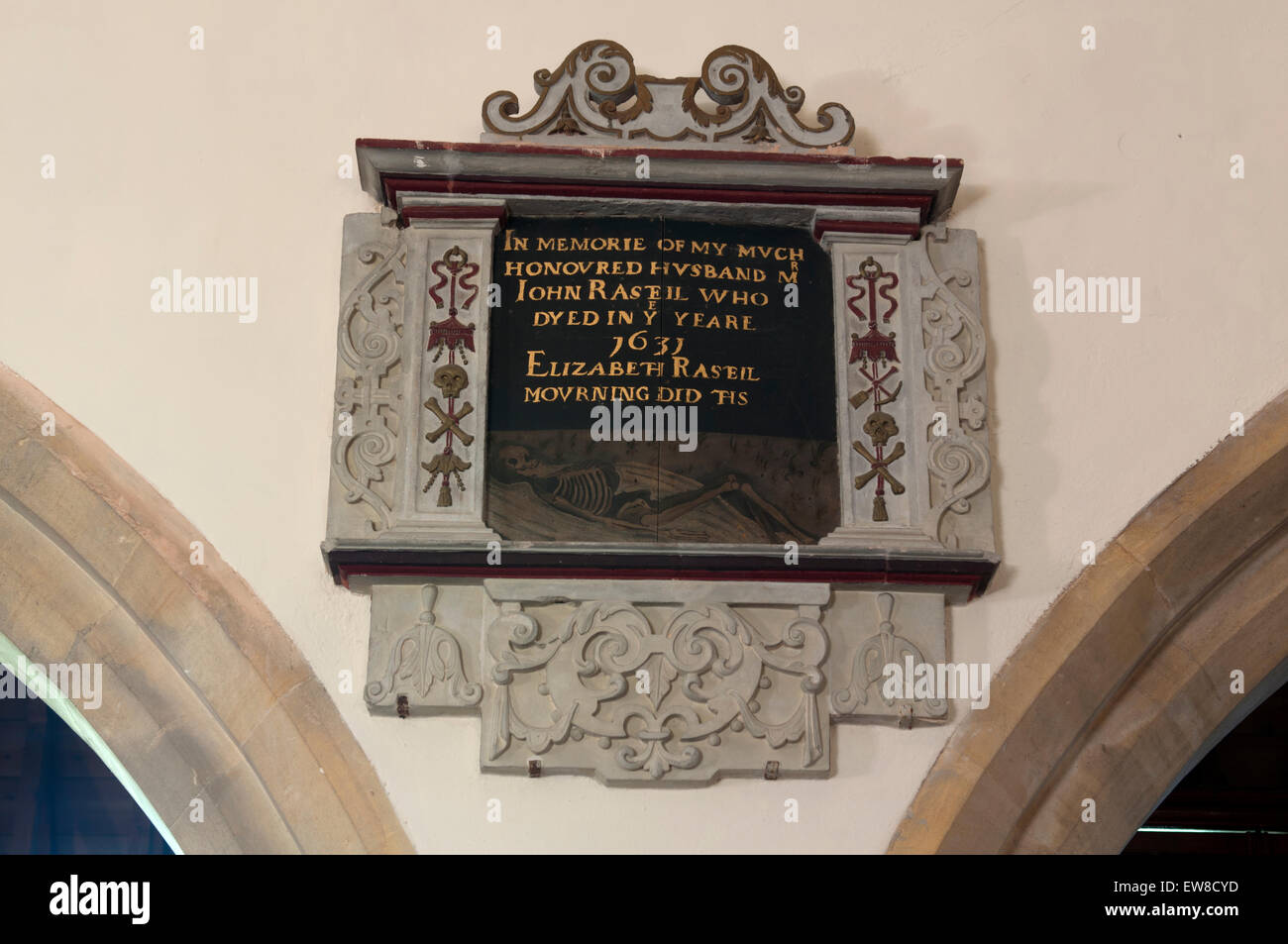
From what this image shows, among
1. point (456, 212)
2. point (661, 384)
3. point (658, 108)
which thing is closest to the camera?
point (661, 384)

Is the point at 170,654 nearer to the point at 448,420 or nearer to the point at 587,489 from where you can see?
the point at 448,420

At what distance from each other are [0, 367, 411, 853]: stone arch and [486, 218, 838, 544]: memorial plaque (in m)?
0.62

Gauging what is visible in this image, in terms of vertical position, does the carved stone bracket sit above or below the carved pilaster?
below

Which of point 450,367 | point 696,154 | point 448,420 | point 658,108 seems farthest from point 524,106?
point 448,420

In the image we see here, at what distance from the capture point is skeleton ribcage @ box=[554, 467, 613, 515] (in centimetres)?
383

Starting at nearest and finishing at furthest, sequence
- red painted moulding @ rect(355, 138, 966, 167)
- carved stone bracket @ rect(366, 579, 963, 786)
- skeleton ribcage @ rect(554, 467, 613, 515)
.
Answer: carved stone bracket @ rect(366, 579, 963, 786) < skeleton ribcage @ rect(554, 467, 613, 515) < red painted moulding @ rect(355, 138, 966, 167)

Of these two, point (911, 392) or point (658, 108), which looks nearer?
point (911, 392)

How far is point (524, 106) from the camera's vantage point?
4.26 metres

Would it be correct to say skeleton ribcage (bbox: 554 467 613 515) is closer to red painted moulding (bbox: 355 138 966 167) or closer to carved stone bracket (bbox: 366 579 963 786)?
carved stone bracket (bbox: 366 579 963 786)

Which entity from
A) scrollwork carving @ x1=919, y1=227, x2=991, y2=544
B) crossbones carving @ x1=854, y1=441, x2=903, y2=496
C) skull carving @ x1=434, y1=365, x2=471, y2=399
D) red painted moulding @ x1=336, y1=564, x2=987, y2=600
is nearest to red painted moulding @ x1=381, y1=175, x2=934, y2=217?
scrollwork carving @ x1=919, y1=227, x2=991, y2=544

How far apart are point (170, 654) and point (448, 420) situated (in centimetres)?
83

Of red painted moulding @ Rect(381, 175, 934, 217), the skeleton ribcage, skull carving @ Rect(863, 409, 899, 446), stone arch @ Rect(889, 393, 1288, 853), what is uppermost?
red painted moulding @ Rect(381, 175, 934, 217)
